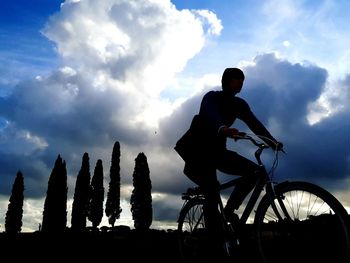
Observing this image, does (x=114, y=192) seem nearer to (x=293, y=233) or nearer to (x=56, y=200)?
(x=56, y=200)

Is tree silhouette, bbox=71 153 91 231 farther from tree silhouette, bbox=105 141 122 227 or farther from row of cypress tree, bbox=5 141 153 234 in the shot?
tree silhouette, bbox=105 141 122 227

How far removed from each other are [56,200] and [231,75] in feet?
184

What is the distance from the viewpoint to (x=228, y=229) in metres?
4.62

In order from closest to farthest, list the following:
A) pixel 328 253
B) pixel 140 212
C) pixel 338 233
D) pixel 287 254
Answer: pixel 338 233 → pixel 287 254 → pixel 328 253 → pixel 140 212

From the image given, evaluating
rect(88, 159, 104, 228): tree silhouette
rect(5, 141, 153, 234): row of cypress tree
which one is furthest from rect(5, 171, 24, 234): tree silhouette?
rect(88, 159, 104, 228): tree silhouette

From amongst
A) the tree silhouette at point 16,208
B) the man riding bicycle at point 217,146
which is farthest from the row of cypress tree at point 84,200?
the man riding bicycle at point 217,146

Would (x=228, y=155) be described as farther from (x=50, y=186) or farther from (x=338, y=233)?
(x=50, y=186)

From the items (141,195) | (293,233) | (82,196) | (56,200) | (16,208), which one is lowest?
(293,233)

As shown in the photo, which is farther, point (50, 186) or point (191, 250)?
point (50, 186)

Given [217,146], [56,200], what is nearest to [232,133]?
[217,146]

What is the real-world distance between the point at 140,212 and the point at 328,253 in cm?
5355

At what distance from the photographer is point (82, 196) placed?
200ft

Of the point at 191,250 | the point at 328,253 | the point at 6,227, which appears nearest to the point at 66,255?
the point at 191,250

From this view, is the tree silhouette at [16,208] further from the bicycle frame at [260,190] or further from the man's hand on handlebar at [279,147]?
the man's hand on handlebar at [279,147]
